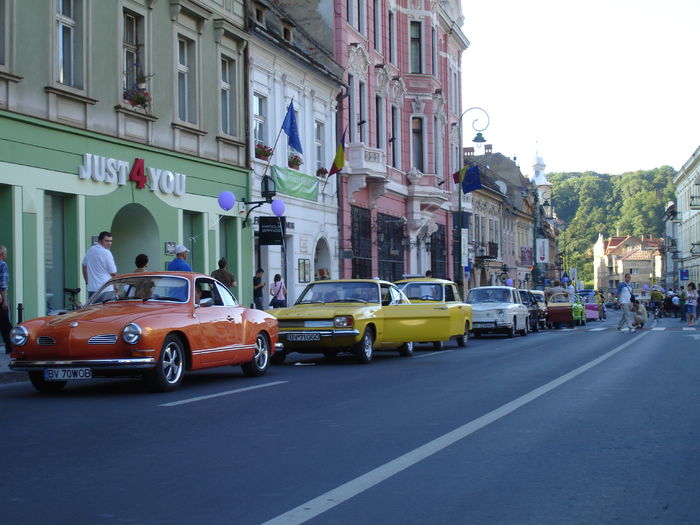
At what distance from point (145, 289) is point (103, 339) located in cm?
172

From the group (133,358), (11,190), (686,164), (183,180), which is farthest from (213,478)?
(686,164)

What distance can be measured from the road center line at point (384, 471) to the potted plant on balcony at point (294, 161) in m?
20.6

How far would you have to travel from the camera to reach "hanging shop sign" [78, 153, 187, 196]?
19984mm

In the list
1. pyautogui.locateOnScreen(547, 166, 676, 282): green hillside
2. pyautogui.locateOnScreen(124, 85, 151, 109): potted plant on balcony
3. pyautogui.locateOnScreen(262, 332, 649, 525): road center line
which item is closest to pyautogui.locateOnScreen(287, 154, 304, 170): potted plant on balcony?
pyautogui.locateOnScreen(124, 85, 151, 109): potted plant on balcony

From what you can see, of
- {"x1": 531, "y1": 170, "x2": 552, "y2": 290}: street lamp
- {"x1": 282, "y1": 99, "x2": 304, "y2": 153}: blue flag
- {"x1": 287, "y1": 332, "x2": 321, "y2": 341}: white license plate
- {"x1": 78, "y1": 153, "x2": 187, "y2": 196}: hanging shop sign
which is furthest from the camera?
{"x1": 531, "y1": 170, "x2": 552, "y2": 290}: street lamp

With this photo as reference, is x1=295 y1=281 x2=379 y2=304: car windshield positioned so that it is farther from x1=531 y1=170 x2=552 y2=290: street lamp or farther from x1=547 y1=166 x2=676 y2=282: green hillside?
x1=547 y1=166 x2=676 y2=282: green hillside

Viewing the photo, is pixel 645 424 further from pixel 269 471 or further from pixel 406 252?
pixel 406 252

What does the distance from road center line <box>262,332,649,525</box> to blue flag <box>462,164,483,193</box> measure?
116 ft

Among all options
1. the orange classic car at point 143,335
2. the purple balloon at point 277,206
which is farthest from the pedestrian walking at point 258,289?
the orange classic car at point 143,335

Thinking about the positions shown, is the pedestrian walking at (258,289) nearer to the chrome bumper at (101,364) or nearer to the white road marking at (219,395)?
the white road marking at (219,395)

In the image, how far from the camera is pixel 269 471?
662cm

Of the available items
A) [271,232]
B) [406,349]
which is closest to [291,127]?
[271,232]

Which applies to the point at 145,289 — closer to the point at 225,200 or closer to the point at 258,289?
the point at 225,200

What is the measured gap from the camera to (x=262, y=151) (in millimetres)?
28312
